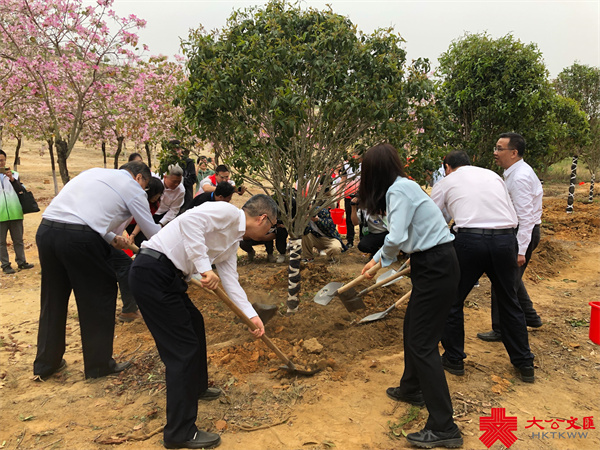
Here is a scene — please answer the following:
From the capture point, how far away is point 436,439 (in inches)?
110

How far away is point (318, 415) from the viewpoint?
10.3ft

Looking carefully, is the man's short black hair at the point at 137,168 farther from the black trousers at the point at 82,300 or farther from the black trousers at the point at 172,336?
the black trousers at the point at 172,336

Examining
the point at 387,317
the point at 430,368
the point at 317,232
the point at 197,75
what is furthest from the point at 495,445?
the point at 317,232

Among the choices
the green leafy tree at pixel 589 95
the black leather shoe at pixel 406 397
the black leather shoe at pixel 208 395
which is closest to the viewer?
the black leather shoe at pixel 406 397


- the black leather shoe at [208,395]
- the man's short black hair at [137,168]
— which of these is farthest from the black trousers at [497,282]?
the man's short black hair at [137,168]

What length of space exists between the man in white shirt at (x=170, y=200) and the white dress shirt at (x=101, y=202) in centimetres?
196

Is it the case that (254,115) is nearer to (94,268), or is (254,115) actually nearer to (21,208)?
(94,268)

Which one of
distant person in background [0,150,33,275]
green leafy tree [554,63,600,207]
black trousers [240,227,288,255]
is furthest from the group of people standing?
green leafy tree [554,63,600,207]

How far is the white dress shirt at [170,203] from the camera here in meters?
6.21

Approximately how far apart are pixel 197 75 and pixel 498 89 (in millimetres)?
5992

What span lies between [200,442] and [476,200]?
2.91 m

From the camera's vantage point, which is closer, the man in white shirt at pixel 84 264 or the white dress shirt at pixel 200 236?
the white dress shirt at pixel 200 236

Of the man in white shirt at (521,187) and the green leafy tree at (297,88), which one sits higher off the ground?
the green leafy tree at (297,88)

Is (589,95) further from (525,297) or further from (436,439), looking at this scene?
(436,439)
